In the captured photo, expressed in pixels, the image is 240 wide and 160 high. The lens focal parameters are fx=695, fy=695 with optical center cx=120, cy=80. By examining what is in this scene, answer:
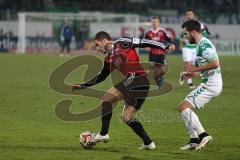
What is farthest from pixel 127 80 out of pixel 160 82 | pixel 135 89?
pixel 160 82

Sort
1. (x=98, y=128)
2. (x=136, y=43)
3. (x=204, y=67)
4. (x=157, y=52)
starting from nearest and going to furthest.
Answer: (x=204, y=67) → (x=136, y=43) → (x=98, y=128) → (x=157, y=52)

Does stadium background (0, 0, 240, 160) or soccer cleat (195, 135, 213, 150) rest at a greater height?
soccer cleat (195, 135, 213, 150)

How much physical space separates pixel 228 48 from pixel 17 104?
38.0 m

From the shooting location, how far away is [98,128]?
15.7 metres

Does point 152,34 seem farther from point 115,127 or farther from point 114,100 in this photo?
point 114,100

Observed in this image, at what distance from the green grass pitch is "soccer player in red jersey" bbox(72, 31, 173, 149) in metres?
0.41

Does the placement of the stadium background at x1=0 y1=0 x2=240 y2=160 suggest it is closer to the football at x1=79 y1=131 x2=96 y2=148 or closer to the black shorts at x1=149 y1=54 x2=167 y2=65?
the football at x1=79 y1=131 x2=96 y2=148

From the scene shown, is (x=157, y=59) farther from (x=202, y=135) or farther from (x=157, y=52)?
(x=202, y=135)

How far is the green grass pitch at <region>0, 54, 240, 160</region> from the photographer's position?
12031 mm

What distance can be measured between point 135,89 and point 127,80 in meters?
0.22

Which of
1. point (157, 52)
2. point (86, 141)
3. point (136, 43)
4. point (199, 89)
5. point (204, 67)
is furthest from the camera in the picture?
point (157, 52)

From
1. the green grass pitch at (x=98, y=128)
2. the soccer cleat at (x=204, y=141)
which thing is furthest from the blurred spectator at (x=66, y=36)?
the soccer cleat at (x=204, y=141)

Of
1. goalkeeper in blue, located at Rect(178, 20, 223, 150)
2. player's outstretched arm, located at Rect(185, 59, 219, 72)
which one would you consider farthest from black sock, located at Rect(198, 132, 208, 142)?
player's outstretched arm, located at Rect(185, 59, 219, 72)

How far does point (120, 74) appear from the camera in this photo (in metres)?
13.2
